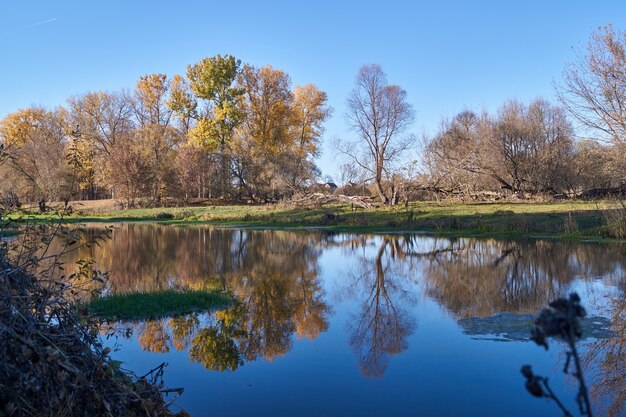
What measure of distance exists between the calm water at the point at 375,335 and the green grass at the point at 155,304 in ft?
1.37

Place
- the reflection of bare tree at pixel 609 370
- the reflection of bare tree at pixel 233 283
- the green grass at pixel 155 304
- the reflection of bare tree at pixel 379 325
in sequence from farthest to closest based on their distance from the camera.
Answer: the green grass at pixel 155 304, the reflection of bare tree at pixel 233 283, the reflection of bare tree at pixel 379 325, the reflection of bare tree at pixel 609 370

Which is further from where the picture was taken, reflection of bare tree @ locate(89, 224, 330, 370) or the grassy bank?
the grassy bank

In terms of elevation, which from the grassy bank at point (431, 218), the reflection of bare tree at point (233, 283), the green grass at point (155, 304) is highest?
the grassy bank at point (431, 218)

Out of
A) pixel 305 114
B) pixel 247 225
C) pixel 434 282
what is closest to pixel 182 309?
pixel 434 282

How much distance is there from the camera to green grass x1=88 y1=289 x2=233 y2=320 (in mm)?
10195

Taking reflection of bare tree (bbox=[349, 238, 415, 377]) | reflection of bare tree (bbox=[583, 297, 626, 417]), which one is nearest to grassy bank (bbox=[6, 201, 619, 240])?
reflection of bare tree (bbox=[349, 238, 415, 377])

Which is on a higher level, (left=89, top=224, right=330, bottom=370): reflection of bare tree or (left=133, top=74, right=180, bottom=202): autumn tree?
(left=133, top=74, right=180, bottom=202): autumn tree

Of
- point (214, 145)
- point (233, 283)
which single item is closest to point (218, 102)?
point (214, 145)

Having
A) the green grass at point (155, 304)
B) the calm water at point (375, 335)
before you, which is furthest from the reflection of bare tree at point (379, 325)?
the green grass at point (155, 304)

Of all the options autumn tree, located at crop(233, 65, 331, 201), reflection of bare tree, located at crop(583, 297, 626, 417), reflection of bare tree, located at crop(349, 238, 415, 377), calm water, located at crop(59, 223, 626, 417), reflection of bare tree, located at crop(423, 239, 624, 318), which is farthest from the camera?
autumn tree, located at crop(233, 65, 331, 201)

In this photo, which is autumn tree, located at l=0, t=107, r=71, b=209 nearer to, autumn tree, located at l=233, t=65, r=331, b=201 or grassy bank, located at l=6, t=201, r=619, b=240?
grassy bank, located at l=6, t=201, r=619, b=240

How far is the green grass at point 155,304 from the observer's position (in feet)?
33.4

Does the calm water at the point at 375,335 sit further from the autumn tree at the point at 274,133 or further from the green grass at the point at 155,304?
the autumn tree at the point at 274,133

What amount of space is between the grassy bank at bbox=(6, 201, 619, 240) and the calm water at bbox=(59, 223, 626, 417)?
5607 millimetres
